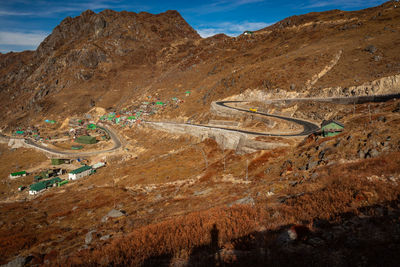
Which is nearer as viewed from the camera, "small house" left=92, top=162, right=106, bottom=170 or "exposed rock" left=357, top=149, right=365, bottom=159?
"exposed rock" left=357, top=149, right=365, bottom=159

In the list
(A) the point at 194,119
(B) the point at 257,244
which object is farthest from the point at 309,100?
(B) the point at 257,244

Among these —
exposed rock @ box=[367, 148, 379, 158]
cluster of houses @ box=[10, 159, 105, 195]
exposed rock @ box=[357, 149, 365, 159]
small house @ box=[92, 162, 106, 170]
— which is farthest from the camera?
small house @ box=[92, 162, 106, 170]

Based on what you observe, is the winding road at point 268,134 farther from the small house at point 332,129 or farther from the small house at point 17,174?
the small house at point 17,174

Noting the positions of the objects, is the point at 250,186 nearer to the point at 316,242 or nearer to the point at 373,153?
the point at 373,153

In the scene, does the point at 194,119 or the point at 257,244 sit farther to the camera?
the point at 194,119

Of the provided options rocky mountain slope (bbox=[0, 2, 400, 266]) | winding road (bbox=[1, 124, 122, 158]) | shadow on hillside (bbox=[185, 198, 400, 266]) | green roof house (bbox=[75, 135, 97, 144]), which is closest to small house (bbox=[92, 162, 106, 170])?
rocky mountain slope (bbox=[0, 2, 400, 266])

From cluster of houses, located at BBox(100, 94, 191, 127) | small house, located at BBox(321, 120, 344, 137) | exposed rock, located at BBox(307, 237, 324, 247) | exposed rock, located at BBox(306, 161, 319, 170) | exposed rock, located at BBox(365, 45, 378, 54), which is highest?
exposed rock, located at BBox(365, 45, 378, 54)

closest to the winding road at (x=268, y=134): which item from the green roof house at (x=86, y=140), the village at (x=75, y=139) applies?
the village at (x=75, y=139)

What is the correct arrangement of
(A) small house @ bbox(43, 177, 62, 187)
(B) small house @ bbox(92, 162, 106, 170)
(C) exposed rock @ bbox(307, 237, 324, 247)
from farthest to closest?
1. (B) small house @ bbox(92, 162, 106, 170)
2. (A) small house @ bbox(43, 177, 62, 187)
3. (C) exposed rock @ bbox(307, 237, 324, 247)

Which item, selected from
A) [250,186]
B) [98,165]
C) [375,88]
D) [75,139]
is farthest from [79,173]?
[375,88]

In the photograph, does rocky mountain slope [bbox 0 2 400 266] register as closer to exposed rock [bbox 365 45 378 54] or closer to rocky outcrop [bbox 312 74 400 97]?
rocky outcrop [bbox 312 74 400 97]

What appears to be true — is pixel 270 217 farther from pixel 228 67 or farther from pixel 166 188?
pixel 228 67
